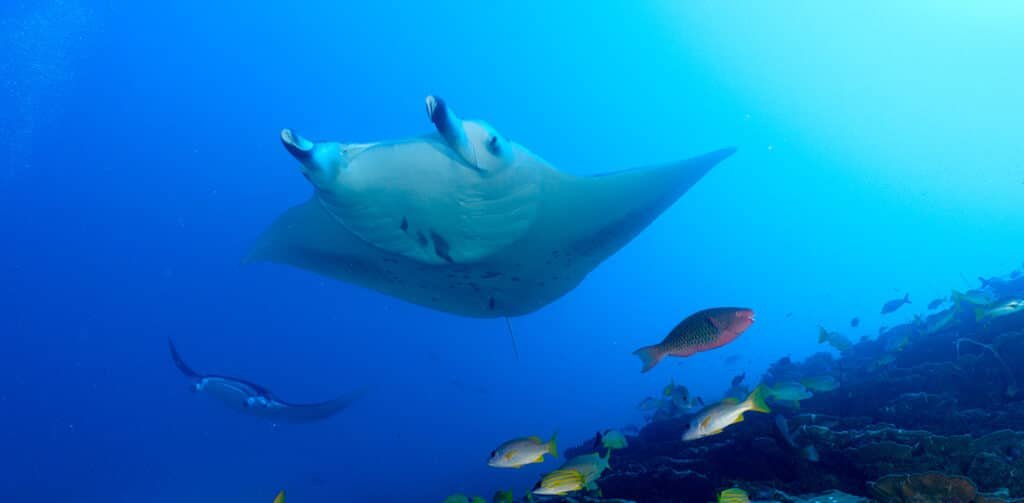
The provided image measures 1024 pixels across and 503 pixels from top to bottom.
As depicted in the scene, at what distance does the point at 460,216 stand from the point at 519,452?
190 cm

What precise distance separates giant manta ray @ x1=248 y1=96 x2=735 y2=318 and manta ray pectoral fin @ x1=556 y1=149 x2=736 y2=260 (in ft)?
0.04

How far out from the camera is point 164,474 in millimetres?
28766

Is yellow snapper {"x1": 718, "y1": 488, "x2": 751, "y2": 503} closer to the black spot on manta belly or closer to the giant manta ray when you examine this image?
the giant manta ray

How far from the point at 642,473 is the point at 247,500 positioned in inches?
917

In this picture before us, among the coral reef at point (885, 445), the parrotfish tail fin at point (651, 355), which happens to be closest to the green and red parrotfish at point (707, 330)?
the parrotfish tail fin at point (651, 355)

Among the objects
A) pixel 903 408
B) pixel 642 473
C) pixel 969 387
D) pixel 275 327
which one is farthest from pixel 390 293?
pixel 275 327

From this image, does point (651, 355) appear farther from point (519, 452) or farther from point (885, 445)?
point (885, 445)

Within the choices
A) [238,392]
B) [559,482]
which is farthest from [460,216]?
[238,392]

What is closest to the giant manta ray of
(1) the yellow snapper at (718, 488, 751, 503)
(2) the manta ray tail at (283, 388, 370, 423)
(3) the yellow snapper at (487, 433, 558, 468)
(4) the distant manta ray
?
(3) the yellow snapper at (487, 433, 558, 468)

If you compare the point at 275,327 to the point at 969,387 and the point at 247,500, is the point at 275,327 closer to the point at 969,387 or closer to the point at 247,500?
the point at 247,500

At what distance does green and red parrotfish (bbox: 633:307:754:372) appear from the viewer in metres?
2.91

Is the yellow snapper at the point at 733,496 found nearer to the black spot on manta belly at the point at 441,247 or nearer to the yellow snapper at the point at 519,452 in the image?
the yellow snapper at the point at 519,452

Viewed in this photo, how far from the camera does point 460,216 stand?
145 inches

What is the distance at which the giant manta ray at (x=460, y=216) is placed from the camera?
121 inches
